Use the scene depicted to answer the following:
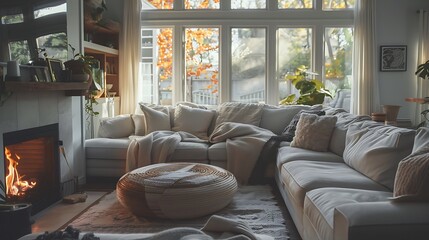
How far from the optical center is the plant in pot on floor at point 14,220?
2.39 m

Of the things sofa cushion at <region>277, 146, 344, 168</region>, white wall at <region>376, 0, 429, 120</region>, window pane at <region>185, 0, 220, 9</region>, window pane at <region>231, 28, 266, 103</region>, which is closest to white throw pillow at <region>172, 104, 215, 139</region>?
window pane at <region>231, 28, 266, 103</region>

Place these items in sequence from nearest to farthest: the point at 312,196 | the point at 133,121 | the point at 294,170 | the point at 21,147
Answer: the point at 312,196
the point at 294,170
the point at 21,147
the point at 133,121

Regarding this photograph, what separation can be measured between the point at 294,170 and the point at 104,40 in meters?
4.03

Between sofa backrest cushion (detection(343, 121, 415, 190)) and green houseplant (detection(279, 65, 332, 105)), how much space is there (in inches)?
93.1

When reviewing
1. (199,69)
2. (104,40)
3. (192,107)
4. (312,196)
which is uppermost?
(104,40)

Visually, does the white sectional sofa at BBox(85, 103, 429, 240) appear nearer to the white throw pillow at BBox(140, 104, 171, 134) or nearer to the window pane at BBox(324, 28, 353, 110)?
the white throw pillow at BBox(140, 104, 171, 134)

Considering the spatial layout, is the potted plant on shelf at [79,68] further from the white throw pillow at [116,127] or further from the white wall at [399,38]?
the white wall at [399,38]

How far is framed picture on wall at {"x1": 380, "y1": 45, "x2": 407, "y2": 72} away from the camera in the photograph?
234 inches

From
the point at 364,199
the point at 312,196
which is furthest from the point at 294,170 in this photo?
the point at 364,199

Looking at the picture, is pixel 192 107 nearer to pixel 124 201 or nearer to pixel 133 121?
pixel 133 121

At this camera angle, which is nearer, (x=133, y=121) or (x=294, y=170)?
(x=294, y=170)

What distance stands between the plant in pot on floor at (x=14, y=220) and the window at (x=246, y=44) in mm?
3838

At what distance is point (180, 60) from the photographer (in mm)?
6086

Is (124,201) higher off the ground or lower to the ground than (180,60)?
lower
